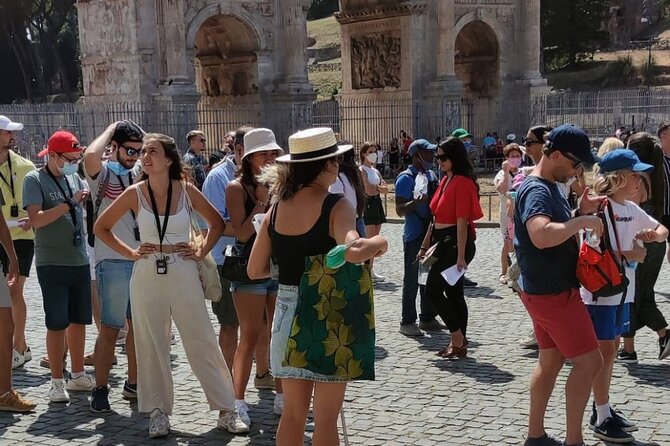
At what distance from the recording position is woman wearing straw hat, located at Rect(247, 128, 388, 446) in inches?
174

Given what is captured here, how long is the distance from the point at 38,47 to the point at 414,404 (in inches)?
2704

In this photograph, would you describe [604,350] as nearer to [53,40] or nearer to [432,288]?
[432,288]

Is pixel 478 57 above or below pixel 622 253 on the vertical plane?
above

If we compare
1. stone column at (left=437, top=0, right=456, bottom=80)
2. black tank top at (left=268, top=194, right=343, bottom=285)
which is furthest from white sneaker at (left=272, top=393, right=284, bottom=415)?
stone column at (left=437, top=0, right=456, bottom=80)

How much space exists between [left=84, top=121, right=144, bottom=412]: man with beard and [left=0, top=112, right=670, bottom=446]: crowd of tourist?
0.5 inches

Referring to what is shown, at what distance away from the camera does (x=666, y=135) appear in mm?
8672

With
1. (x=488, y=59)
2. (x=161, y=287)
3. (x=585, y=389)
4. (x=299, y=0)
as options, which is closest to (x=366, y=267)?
(x=585, y=389)

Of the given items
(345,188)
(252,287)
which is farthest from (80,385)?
(345,188)

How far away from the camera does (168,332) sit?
6.04m

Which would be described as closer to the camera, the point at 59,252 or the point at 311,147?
the point at 311,147

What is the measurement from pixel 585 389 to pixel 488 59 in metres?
29.1

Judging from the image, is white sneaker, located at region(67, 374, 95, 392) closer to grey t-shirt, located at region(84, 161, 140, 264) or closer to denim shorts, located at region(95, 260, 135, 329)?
denim shorts, located at region(95, 260, 135, 329)

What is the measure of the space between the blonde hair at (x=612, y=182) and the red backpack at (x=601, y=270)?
35cm

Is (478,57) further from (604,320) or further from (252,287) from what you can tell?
(604,320)
